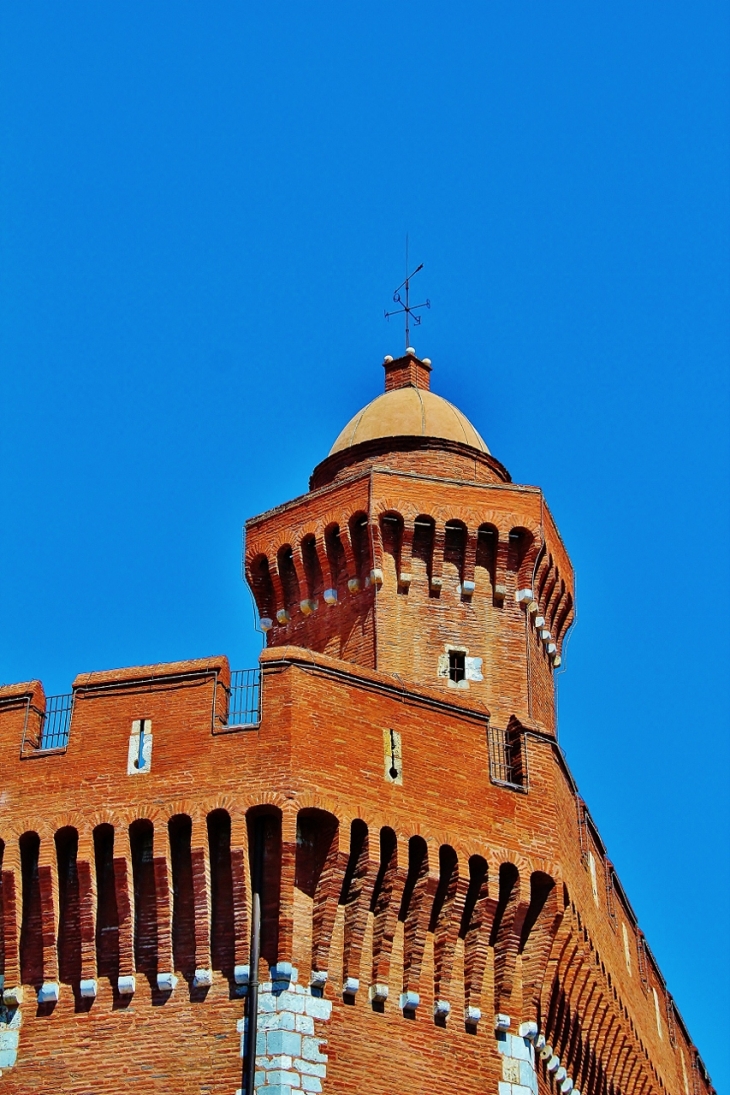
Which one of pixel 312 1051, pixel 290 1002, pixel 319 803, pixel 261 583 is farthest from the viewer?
pixel 261 583

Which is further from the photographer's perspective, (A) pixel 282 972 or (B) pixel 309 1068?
(A) pixel 282 972

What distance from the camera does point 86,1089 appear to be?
80.5 ft

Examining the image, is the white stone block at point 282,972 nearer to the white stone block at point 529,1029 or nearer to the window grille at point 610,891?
the white stone block at point 529,1029

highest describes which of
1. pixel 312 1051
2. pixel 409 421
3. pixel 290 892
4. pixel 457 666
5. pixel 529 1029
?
pixel 409 421

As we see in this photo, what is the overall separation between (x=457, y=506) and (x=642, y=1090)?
10.3 meters

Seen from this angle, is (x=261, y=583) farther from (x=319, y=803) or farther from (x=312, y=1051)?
(x=312, y=1051)

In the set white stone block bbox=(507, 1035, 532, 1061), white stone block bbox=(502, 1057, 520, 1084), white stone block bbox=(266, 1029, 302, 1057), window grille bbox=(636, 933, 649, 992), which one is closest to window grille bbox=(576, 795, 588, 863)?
white stone block bbox=(507, 1035, 532, 1061)

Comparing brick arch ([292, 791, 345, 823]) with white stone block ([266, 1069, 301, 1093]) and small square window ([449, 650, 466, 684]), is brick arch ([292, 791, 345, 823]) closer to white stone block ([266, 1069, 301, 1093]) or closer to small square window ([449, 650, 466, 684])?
white stone block ([266, 1069, 301, 1093])

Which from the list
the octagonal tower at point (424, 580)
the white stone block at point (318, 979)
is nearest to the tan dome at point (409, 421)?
the octagonal tower at point (424, 580)

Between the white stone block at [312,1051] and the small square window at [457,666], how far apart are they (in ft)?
26.0

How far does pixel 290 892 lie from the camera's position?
25.0 metres

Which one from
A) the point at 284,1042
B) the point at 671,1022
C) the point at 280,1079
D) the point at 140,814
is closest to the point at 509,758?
the point at 140,814

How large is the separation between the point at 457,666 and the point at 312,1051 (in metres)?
8.37

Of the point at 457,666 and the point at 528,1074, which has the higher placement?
the point at 457,666
